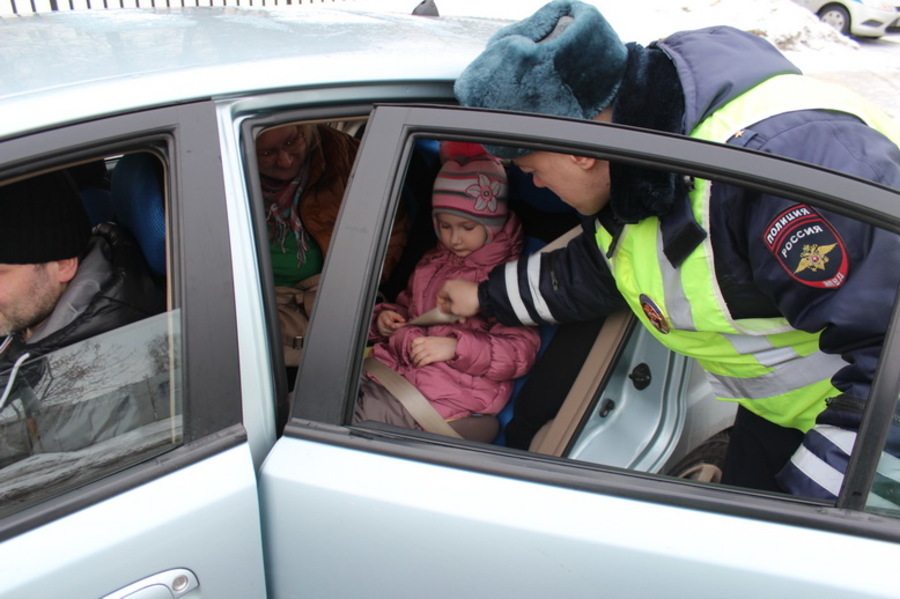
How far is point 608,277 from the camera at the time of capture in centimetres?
167

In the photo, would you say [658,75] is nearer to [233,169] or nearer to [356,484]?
[233,169]

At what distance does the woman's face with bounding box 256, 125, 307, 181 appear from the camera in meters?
1.97

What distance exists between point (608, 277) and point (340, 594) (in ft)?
3.08

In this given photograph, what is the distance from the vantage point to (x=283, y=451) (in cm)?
109

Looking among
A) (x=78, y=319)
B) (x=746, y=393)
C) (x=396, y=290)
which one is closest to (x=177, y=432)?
(x=78, y=319)

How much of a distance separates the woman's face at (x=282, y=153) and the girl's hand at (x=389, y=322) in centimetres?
51

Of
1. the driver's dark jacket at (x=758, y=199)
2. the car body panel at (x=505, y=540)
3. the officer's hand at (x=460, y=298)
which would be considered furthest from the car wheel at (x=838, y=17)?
the car body panel at (x=505, y=540)

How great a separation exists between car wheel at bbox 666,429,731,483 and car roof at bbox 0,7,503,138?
4.18 feet

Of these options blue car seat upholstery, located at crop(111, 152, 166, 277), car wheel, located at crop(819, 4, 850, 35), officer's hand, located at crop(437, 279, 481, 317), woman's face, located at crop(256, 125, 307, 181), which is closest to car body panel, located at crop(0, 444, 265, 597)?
blue car seat upholstery, located at crop(111, 152, 166, 277)

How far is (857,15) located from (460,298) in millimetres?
11957

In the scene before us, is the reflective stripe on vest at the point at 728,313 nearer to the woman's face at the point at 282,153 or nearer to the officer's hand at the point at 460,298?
the officer's hand at the point at 460,298

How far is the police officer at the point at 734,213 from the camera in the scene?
42.9 inches

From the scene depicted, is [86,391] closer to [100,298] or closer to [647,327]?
[100,298]

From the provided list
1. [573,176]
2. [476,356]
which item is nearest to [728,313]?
[573,176]
